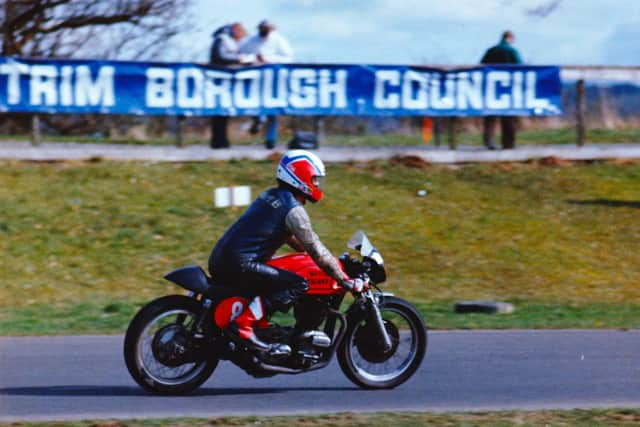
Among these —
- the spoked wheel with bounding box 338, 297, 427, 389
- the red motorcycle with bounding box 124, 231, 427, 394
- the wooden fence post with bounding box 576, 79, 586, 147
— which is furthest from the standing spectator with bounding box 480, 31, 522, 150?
the red motorcycle with bounding box 124, 231, 427, 394

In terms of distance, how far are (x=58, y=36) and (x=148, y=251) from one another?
12.0 meters

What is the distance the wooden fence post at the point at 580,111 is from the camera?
67.1 ft

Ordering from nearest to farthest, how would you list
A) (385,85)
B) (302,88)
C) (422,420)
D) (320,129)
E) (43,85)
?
(422,420) < (43,85) < (302,88) < (385,85) < (320,129)

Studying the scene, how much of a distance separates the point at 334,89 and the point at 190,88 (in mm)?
2209

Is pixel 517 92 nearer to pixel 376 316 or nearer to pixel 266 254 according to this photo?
pixel 376 316

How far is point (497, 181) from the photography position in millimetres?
18719

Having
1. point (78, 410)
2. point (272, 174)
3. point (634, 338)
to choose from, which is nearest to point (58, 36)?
point (272, 174)

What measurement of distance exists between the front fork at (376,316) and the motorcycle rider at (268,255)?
0.20 metres

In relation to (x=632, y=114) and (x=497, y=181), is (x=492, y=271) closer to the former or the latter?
(x=497, y=181)

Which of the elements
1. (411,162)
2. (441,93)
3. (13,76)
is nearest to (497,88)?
(441,93)

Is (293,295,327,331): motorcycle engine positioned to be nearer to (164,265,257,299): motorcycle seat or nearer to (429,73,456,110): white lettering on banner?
(164,265,257,299): motorcycle seat

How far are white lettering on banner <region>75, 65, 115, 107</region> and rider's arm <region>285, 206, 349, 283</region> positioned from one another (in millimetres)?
11066

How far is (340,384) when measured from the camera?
9.06 meters

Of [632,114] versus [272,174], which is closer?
[272,174]
